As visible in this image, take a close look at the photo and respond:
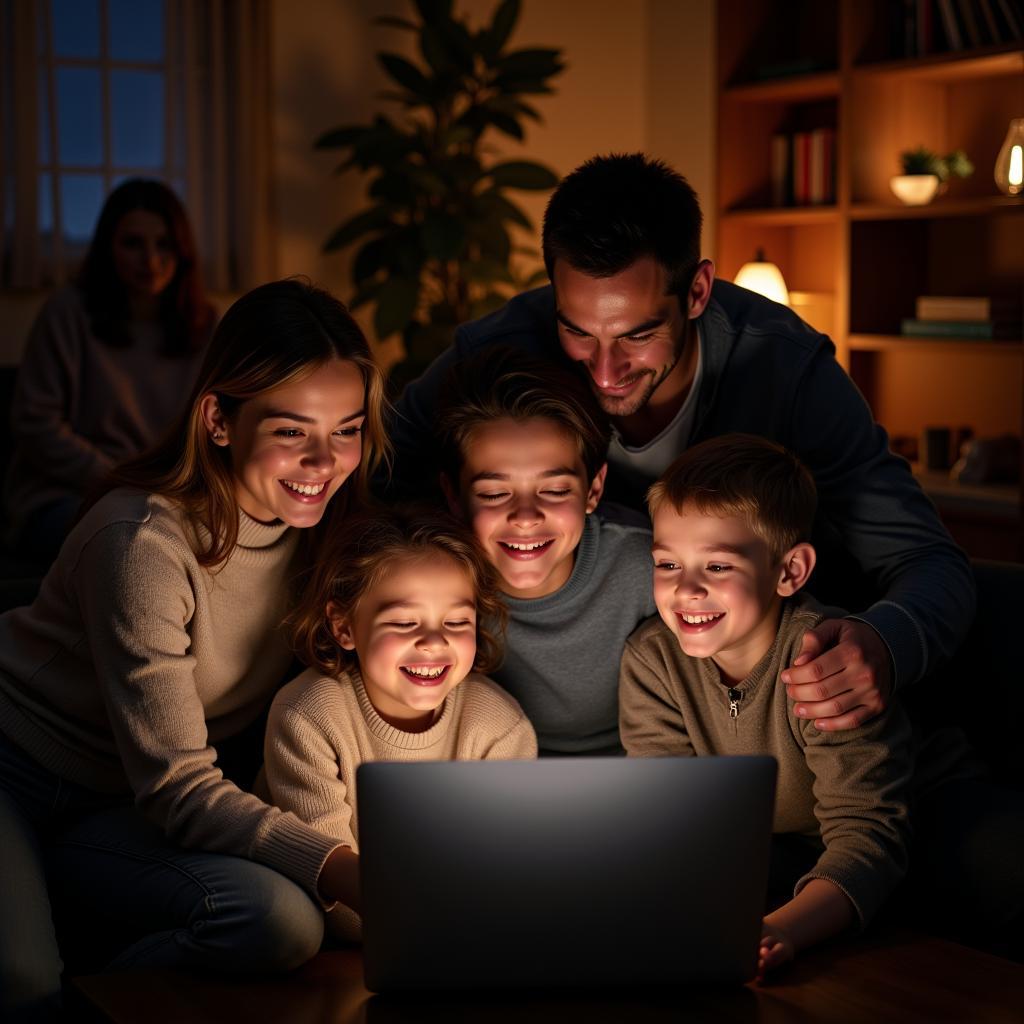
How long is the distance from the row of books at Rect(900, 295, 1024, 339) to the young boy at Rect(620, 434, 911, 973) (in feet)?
8.19

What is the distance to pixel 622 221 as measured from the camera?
6.34 ft

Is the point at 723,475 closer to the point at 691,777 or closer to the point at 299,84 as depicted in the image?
the point at 691,777

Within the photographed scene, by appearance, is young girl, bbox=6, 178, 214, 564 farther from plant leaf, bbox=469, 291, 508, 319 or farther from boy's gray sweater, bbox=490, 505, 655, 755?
boy's gray sweater, bbox=490, 505, 655, 755

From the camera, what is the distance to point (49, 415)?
137 inches

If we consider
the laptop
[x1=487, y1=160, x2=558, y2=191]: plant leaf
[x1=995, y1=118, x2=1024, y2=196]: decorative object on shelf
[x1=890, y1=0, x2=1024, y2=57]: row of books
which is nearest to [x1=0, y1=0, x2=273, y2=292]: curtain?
[x1=487, y1=160, x2=558, y2=191]: plant leaf

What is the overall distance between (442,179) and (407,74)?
0.35 meters

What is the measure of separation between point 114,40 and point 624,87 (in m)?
1.94

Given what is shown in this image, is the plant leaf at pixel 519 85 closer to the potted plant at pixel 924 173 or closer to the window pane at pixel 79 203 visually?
the potted plant at pixel 924 173

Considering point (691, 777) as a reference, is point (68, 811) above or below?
below

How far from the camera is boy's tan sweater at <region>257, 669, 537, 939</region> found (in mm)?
1619

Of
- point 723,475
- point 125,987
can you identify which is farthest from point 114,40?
point 125,987

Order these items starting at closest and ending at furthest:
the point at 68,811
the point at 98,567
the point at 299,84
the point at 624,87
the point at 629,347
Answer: the point at 98,567 → the point at 68,811 → the point at 629,347 → the point at 299,84 → the point at 624,87

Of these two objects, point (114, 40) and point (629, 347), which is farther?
point (114, 40)

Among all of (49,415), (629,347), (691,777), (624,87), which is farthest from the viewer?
(624,87)
